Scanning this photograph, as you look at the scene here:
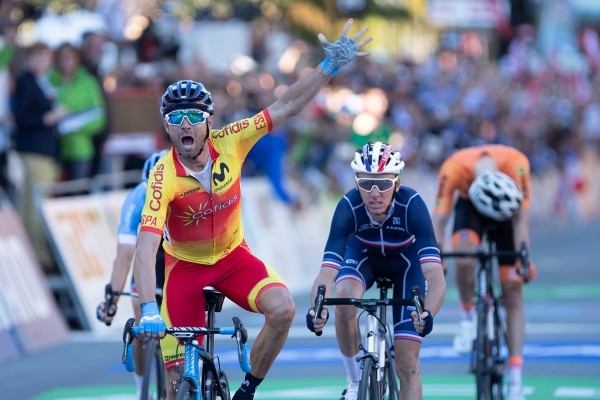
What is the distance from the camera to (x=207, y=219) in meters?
8.19

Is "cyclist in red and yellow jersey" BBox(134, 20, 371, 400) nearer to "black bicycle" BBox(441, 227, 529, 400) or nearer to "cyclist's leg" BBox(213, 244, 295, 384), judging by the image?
"cyclist's leg" BBox(213, 244, 295, 384)

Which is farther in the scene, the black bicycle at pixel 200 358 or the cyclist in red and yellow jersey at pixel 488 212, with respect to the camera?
the cyclist in red and yellow jersey at pixel 488 212

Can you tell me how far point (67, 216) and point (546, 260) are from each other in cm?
1161

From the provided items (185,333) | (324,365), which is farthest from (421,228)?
(324,365)

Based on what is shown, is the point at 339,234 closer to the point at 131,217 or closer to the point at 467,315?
the point at 131,217

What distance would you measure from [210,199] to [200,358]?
1.01 m

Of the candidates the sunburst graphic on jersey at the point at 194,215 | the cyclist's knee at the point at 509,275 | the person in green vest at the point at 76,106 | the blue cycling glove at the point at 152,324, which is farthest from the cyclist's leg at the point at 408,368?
the person in green vest at the point at 76,106

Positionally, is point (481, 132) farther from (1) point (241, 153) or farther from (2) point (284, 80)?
(2) point (284, 80)

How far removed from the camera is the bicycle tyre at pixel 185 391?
711 cm

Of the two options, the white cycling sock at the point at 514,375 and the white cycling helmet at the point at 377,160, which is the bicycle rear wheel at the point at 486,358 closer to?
the white cycling sock at the point at 514,375

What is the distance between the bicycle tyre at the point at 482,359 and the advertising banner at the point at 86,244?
590cm

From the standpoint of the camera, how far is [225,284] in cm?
825

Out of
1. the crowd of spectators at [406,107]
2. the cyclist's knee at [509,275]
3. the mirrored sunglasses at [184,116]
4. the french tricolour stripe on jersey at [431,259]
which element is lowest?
the french tricolour stripe on jersey at [431,259]

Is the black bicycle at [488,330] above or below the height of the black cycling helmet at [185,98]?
below
